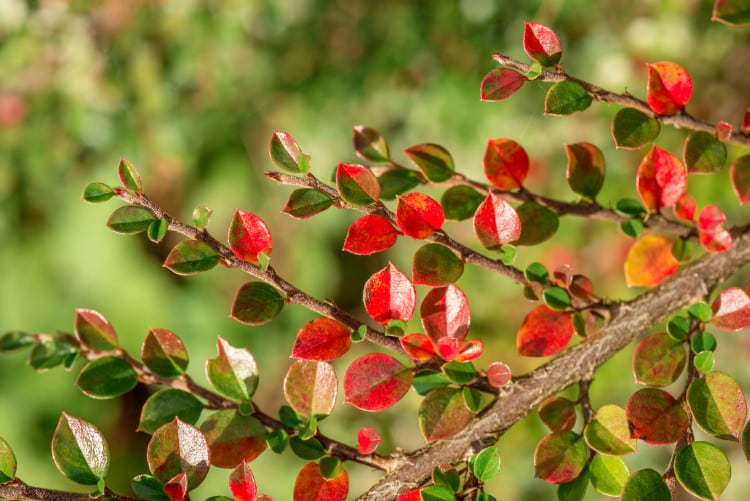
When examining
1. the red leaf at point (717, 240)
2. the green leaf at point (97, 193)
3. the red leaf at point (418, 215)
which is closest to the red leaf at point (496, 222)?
the red leaf at point (418, 215)

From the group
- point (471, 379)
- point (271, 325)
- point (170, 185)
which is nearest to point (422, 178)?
point (471, 379)

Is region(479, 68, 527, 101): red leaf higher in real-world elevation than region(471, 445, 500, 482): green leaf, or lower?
higher

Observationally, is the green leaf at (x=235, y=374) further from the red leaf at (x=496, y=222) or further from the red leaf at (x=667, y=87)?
the red leaf at (x=667, y=87)

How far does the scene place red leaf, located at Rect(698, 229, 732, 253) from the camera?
476 mm

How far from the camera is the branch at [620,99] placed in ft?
1.38

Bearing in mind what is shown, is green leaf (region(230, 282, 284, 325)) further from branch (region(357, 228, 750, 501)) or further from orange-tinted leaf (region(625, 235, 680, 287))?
orange-tinted leaf (region(625, 235, 680, 287))

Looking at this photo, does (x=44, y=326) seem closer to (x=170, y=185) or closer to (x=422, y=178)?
(x=170, y=185)

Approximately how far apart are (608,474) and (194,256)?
0.30m

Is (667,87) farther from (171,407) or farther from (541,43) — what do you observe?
(171,407)

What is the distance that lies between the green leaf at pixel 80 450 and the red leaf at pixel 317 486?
0.12m

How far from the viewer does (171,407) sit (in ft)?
1.51

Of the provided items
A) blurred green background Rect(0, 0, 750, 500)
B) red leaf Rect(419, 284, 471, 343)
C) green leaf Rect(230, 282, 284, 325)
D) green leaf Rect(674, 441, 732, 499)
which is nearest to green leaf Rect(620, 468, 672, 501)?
green leaf Rect(674, 441, 732, 499)

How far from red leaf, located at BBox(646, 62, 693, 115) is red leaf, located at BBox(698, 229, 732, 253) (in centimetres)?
9

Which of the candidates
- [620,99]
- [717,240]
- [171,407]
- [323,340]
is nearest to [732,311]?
[717,240]
